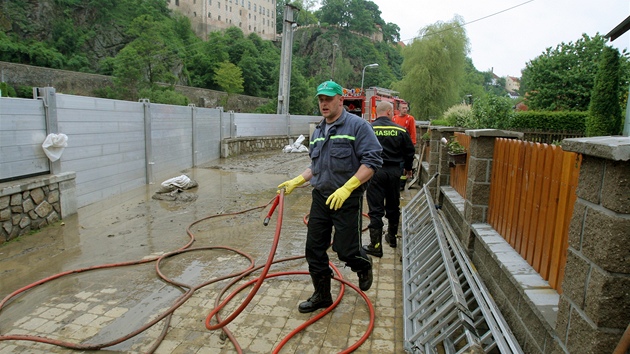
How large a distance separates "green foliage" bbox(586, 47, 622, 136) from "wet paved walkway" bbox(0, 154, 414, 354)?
39.6ft

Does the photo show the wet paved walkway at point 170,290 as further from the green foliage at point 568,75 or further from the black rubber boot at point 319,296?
the green foliage at point 568,75

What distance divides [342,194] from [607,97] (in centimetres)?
1415

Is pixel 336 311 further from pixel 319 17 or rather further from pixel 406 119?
pixel 319 17

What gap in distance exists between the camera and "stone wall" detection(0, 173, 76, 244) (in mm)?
4898

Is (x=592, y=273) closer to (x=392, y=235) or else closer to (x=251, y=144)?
(x=392, y=235)

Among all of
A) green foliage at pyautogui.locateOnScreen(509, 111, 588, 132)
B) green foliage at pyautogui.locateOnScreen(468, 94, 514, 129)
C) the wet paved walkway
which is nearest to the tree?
green foliage at pyautogui.locateOnScreen(509, 111, 588, 132)

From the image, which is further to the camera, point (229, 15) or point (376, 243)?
point (229, 15)

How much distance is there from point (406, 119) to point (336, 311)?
15.7ft

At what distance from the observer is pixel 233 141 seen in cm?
1557

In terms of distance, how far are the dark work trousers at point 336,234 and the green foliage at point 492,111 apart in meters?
8.48

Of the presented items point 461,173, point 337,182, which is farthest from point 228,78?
point 337,182

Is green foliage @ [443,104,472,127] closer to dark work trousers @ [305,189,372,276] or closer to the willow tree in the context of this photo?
dark work trousers @ [305,189,372,276]

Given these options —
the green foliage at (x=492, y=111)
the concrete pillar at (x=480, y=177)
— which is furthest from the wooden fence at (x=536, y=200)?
the green foliage at (x=492, y=111)

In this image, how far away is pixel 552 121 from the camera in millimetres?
15711
